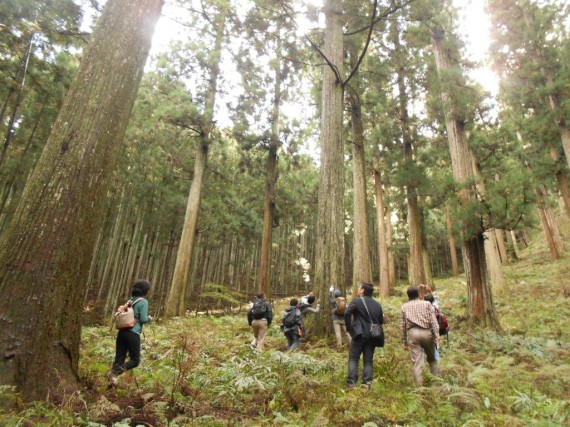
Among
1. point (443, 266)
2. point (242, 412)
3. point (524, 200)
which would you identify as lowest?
point (242, 412)

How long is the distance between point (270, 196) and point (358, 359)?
10.3 metres

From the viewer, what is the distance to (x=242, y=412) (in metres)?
3.33

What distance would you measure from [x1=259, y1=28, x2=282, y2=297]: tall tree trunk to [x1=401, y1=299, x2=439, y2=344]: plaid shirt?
9.11 metres

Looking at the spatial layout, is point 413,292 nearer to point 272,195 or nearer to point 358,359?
point 358,359

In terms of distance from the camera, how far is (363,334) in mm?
4875

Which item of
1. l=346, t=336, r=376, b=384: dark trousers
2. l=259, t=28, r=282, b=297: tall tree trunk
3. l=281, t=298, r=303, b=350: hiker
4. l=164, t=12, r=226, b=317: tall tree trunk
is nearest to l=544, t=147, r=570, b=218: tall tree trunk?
l=259, t=28, r=282, b=297: tall tree trunk

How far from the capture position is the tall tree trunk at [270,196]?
14.0 m

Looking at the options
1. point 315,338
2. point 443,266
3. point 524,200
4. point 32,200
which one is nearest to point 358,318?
point 315,338

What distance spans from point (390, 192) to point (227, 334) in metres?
17.1

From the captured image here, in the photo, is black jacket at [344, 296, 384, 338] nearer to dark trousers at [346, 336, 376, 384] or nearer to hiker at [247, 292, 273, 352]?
dark trousers at [346, 336, 376, 384]

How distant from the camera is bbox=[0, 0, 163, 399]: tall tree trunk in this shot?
280cm

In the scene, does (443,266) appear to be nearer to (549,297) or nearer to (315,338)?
(549,297)

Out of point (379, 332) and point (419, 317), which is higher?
point (419, 317)

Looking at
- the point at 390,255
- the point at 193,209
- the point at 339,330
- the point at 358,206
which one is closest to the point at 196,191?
the point at 193,209
